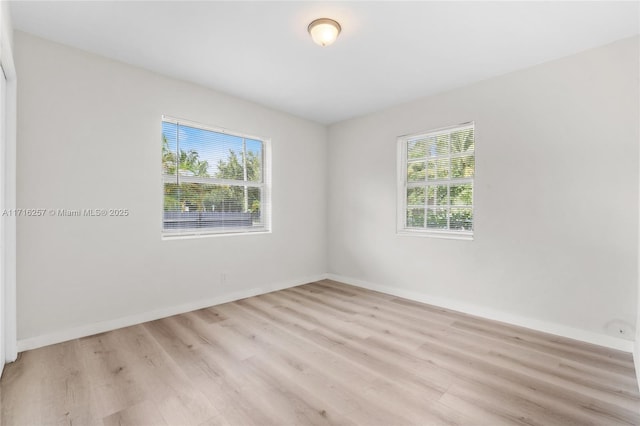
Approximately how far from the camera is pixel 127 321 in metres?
2.94

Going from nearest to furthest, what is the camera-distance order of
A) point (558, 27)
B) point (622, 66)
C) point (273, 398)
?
point (273, 398), point (558, 27), point (622, 66)

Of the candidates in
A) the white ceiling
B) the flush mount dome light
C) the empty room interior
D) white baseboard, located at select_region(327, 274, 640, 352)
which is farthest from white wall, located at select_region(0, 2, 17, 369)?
white baseboard, located at select_region(327, 274, 640, 352)

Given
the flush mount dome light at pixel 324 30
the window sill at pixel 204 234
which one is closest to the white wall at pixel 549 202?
the flush mount dome light at pixel 324 30

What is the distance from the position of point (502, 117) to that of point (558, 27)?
3.04 feet

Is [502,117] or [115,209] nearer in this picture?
[115,209]

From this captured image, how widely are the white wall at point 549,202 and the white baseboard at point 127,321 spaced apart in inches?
86.9

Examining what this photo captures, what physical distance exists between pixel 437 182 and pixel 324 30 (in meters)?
2.35

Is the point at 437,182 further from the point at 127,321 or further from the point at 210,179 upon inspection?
the point at 127,321

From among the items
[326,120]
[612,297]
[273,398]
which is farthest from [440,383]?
[326,120]

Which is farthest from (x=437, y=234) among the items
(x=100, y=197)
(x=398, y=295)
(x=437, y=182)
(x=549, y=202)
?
(x=100, y=197)

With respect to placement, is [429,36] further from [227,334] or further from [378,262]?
[227,334]

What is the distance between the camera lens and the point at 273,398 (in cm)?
184

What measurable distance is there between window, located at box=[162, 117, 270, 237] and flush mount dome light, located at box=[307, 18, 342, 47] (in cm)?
192

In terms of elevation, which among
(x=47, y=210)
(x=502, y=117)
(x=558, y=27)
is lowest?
(x=47, y=210)
